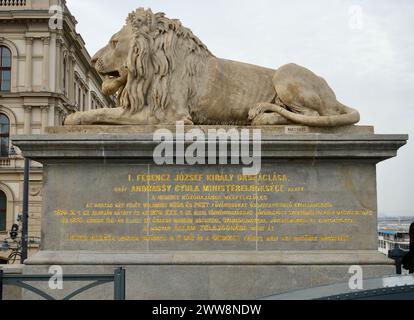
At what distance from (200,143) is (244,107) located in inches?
54.0

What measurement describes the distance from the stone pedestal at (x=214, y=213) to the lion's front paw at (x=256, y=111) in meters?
0.91

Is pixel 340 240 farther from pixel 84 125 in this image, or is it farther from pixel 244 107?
pixel 84 125

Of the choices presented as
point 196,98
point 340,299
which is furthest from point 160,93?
point 340,299

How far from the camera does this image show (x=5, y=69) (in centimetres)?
4475

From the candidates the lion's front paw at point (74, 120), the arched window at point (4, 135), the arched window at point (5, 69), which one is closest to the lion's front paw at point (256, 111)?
the lion's front paw at point (74, 120)

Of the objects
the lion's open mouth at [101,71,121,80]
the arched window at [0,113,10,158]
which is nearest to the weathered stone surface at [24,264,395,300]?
the lion's open mouth at [101,71,121,80]

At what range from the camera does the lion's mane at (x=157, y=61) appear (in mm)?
9609

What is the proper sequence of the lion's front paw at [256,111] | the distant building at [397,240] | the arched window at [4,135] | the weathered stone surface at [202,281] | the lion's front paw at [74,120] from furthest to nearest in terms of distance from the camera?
the arched window at [4,135] → the distant building at [397,240] → the lion's front paw at [256,111] → the lion's front paw at [74,120] → the weathered stone surface at [202,281]

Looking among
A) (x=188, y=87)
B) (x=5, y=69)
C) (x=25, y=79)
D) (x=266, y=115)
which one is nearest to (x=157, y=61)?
(x=188, y=87)

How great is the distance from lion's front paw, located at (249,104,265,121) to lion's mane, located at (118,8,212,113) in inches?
38.1

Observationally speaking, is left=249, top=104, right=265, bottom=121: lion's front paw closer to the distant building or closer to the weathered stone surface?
the weathered stone surface

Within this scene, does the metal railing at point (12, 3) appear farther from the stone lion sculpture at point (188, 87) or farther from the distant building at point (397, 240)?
the stone lion sculpture at point (188, 87)

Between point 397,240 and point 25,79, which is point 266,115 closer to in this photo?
point 25,79

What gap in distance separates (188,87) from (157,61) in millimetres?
628
